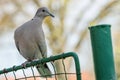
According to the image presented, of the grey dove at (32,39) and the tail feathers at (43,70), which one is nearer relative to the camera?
the tail feathers at (43,70)

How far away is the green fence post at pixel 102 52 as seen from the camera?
179 centimetres

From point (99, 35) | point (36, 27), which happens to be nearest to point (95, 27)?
point (99, 35)

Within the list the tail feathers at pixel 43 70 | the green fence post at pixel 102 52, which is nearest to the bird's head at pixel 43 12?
the tail feathers at pixel 43 70

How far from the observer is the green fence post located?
1.79m

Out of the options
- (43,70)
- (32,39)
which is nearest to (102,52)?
(43,70)

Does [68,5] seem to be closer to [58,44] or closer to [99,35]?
[58,44]

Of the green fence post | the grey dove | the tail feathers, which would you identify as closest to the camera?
the green fence post

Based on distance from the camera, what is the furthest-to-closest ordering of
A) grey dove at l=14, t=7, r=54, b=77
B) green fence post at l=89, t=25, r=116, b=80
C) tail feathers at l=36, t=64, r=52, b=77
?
grey dove at l=14, t=7, r=54, b=77, tail feathers at l=36, t=64, r=52, b=77, green fence post at l=89, t=25, r=116, b=80

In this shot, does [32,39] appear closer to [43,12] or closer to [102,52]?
[43,12]

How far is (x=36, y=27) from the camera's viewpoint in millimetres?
2664

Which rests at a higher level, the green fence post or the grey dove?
the grey dove

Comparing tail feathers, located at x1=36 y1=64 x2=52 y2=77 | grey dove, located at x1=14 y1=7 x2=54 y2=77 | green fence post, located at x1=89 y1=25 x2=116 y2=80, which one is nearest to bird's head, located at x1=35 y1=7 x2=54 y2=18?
grey dove, located at x1=14 y1=7 x2=54 y2=77

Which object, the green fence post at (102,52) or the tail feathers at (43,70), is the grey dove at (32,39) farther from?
the green fence post at (102,52)

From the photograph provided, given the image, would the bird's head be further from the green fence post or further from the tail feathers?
the green fence post
